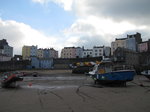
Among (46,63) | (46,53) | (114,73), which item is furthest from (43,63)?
(114,73)

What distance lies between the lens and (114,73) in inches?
656

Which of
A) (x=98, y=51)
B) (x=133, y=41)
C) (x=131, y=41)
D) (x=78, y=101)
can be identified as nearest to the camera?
(x=78, y=101)

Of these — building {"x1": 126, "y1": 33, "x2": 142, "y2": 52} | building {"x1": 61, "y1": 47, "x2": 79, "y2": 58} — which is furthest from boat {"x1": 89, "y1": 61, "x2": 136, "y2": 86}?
building {"x1": 61, "y1": 47, "x2": 79, "y2": 58}

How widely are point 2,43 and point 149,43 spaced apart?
4294 inches

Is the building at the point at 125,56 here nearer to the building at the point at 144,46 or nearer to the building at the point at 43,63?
the building at the point at 144,46

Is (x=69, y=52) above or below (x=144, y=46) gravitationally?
below

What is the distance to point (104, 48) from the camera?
113m

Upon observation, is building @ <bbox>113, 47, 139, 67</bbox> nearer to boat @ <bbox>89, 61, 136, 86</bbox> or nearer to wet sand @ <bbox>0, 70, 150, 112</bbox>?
boat @ <bbox>89, 61, 136, 86</bbox>

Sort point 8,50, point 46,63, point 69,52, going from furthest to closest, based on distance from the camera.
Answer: point 69,52, point 8,50, point 46,63

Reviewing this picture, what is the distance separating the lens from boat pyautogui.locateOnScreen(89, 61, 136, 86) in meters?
16.5

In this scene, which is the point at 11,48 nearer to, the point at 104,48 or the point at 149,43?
the point at 104,48

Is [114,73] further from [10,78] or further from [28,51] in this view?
[28,51]

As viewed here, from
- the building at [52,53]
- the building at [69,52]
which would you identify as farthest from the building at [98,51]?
the building at [52,53]

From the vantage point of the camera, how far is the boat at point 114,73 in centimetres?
1655
